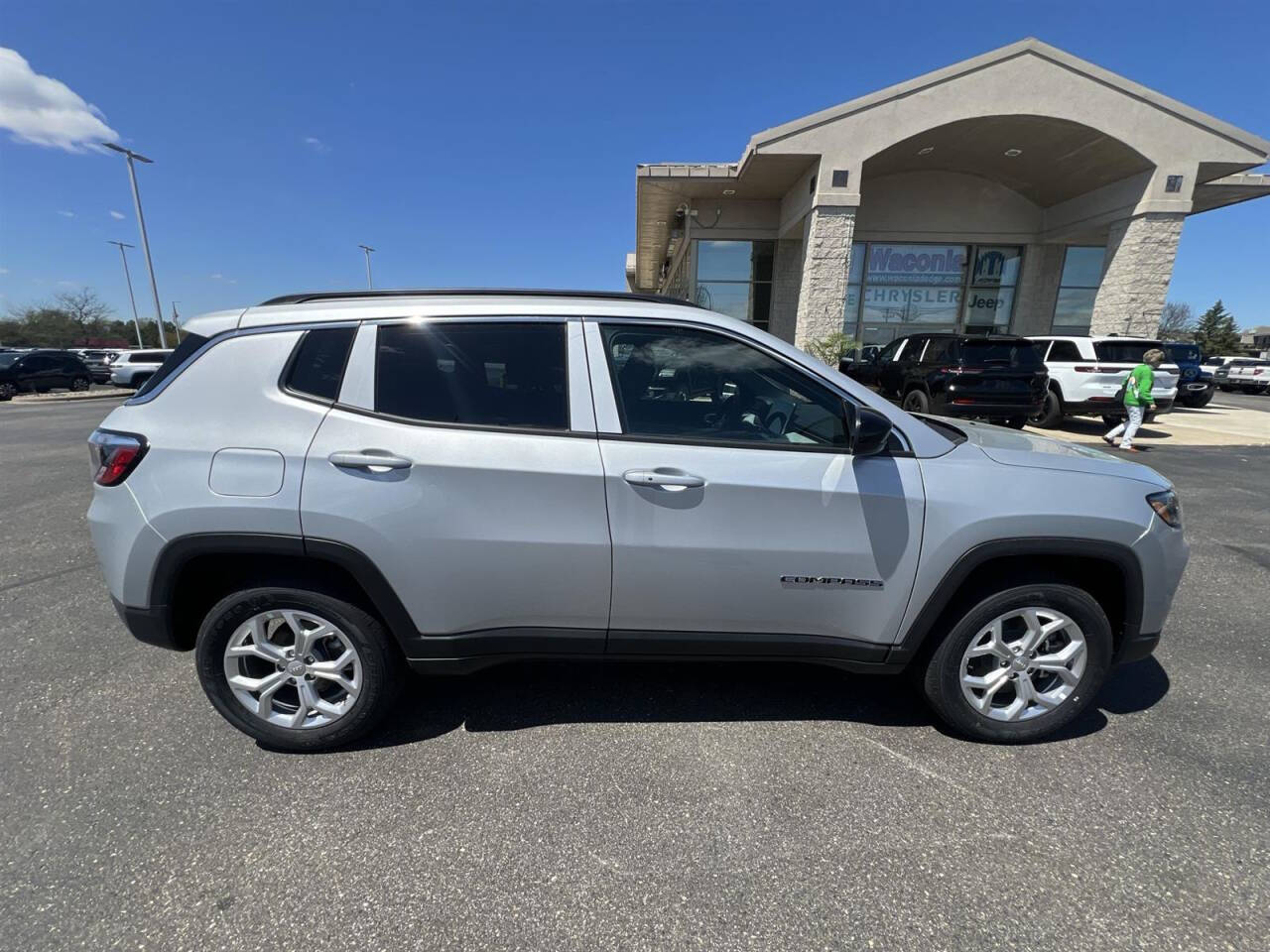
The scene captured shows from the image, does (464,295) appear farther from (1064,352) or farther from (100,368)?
(100,368)

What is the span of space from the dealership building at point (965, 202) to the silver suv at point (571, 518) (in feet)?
42.2

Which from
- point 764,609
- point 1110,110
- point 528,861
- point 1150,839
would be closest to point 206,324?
point 528,861

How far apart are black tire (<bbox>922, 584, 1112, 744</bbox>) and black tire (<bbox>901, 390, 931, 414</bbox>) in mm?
8101

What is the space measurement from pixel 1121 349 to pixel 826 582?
1268 cm

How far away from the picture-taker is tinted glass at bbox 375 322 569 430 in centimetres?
219

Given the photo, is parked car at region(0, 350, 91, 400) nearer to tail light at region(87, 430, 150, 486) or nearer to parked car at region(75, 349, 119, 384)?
parked car at region(75, 349, 119, 384)

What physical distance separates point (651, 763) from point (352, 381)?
1.92 m

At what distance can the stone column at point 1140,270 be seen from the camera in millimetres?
13484

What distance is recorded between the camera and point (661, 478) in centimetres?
210

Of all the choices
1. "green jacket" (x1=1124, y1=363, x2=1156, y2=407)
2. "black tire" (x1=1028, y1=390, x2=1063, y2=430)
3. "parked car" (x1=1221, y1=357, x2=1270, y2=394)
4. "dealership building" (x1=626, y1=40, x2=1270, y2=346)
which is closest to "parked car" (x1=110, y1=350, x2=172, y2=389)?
"dealership building" (x1=626, y1=40, x2=1270, y2=346)

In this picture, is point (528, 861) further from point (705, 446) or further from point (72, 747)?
point (72, 747)

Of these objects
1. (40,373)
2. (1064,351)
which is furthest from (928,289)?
(40,373)

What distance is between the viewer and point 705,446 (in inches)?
85.7

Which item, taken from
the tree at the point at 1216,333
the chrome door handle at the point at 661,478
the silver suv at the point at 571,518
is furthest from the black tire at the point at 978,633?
the tree at the point at 1216,333
